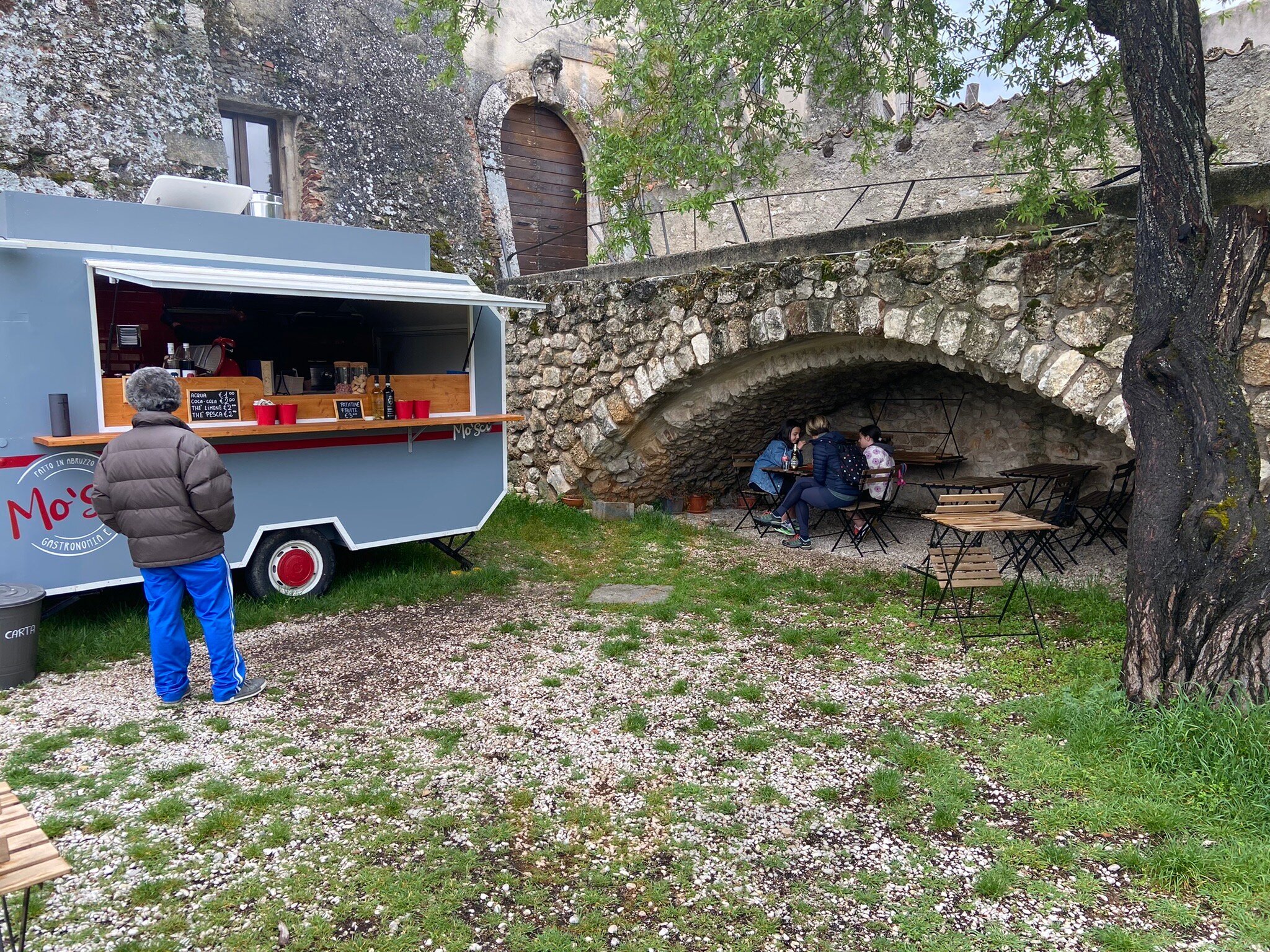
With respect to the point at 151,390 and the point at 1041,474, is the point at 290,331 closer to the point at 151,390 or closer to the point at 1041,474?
the point at 151,390

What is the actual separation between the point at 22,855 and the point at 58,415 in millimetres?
3327

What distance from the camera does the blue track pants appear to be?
395cm

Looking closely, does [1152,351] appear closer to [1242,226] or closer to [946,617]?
[1242,226]

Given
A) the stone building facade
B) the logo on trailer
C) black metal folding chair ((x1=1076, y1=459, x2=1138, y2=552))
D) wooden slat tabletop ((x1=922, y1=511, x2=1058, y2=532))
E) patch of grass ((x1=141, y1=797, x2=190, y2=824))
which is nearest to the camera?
patch of grass ((x1=141, y1=797, x2=190, y2=824))

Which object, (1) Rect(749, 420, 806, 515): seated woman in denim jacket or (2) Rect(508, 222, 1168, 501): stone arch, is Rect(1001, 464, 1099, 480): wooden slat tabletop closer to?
A: (2) Rect(508, 222, 1168, 501): stone arch

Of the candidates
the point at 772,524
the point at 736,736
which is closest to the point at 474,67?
the point at 772,524

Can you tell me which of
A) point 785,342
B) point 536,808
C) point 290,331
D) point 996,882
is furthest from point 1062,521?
point 290,331

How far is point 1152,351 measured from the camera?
353 cm

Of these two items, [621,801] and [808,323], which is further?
[808,323]

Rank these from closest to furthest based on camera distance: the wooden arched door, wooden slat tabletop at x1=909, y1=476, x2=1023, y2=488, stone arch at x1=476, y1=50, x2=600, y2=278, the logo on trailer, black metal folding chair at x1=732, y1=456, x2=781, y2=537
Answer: the logo on trailer → wooden slat tabletop at x1=909, y1=476, x2=1023, y2=488 → black metal folding chair at x1=732, y1=456, x2=781, y2=537 → stone arch at x1=476, y1=50, x2=600, y2=278 → the wooden arched door

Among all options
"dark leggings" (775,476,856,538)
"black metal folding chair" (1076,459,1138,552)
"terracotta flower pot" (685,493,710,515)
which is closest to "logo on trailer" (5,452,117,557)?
"dark leggings" (775,476,856,538)

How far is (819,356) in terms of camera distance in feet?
23.1

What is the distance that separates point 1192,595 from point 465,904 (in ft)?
9.77

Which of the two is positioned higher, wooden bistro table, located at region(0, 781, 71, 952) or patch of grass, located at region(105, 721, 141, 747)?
wooden bistro table, located at region(0, 781, 71, 952)
